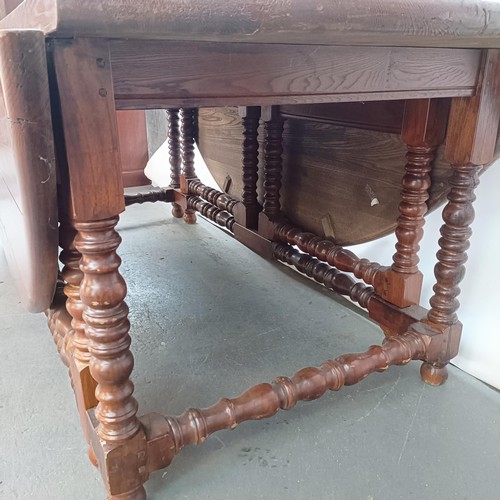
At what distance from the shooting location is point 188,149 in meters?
2.38

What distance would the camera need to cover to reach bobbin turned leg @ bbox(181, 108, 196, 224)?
2.32 meters

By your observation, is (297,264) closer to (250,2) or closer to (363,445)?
(363,445)

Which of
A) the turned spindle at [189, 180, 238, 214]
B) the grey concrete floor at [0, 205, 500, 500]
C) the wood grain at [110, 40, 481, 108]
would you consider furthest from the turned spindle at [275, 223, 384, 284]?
the wood grain at [110, 40, 481, 108]

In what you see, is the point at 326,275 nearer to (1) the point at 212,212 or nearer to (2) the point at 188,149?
(1) the point at 212,212

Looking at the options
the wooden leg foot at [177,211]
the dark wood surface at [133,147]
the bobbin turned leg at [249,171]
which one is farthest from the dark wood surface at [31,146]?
the dark wood surface at [133,147]

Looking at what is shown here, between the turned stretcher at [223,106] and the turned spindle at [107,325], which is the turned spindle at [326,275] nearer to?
the turned stretcher at [223,106]

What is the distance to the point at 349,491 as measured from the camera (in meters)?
0.91

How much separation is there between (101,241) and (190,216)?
1758 mm

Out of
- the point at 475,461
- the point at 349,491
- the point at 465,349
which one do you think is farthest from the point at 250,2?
the point at 465,349

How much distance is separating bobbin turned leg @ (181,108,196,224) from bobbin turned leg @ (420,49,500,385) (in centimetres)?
147

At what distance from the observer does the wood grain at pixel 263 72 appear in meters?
0.67

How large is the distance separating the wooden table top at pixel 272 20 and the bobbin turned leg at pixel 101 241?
0.06m

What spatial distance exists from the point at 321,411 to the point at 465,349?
18.2 inches

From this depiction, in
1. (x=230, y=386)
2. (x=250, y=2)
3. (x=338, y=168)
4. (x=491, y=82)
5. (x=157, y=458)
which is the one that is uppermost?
(x=250, y=2)
